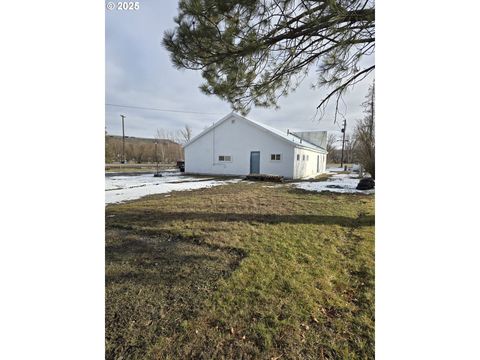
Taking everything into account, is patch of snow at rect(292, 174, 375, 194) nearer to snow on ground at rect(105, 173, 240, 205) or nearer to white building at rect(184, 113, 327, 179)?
white building at rect(184, 113, 327, 179)

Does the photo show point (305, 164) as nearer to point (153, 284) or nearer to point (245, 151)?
point (245, 151)

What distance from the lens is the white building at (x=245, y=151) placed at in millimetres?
11766

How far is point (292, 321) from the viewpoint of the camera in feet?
4.50

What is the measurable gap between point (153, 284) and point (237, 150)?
11.4 m

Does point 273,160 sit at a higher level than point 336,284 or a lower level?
higher

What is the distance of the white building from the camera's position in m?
11.8

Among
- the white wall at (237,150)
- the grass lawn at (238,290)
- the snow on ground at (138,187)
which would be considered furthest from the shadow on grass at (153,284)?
the white wall at (237,150)

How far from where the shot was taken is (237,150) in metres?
12.9

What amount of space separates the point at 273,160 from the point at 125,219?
9430 mm

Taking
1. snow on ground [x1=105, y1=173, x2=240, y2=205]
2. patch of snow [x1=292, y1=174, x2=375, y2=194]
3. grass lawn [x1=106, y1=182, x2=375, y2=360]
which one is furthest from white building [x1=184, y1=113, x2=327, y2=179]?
grass lawn [x1=106, y1=182, x2=375, y2=360]

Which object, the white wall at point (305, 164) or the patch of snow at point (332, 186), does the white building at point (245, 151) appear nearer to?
the white wall at point (305, 164)
